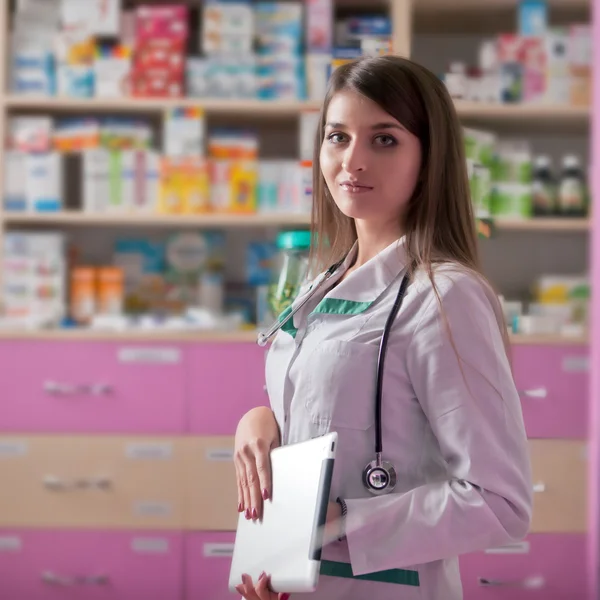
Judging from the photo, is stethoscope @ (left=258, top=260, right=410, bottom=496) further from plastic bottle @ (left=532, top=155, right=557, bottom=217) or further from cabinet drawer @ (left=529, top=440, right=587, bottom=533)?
plastic bottle @ (left=532, top=155, right=557, bottom=217)

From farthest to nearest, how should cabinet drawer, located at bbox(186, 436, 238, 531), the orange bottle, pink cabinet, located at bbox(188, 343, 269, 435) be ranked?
the orange bottle → pink cabinet, located at bbox(188, 343, 269, 435) → cabinet drawer, located at bbox(186, 436, 238, 531)

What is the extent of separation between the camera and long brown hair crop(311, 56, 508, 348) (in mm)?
940

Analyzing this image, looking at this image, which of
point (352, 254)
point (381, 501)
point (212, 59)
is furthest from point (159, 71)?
point (381, 501)

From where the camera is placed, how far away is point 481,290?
88cm

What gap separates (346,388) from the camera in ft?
2.95

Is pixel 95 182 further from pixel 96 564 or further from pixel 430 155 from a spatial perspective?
pixel 430 155

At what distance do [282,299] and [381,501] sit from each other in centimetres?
59

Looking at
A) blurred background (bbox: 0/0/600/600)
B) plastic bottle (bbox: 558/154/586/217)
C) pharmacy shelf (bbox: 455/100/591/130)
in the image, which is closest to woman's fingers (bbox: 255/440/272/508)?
blurred background (bbox: 0/0/600/600)

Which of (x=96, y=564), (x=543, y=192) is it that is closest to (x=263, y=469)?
(x=96, y=564)

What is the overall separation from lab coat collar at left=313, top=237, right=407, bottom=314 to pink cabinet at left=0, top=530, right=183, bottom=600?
1655 mm

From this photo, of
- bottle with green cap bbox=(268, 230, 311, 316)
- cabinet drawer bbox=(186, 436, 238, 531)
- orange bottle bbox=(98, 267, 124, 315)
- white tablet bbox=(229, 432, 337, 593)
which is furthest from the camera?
orange bottle bbox=(98, 267, 124, 315)

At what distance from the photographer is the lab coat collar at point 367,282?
98cm

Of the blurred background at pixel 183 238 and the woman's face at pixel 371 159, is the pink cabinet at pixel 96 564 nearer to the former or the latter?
the blurred background at pixel 183 238

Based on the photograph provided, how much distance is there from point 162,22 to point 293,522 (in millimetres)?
2127
